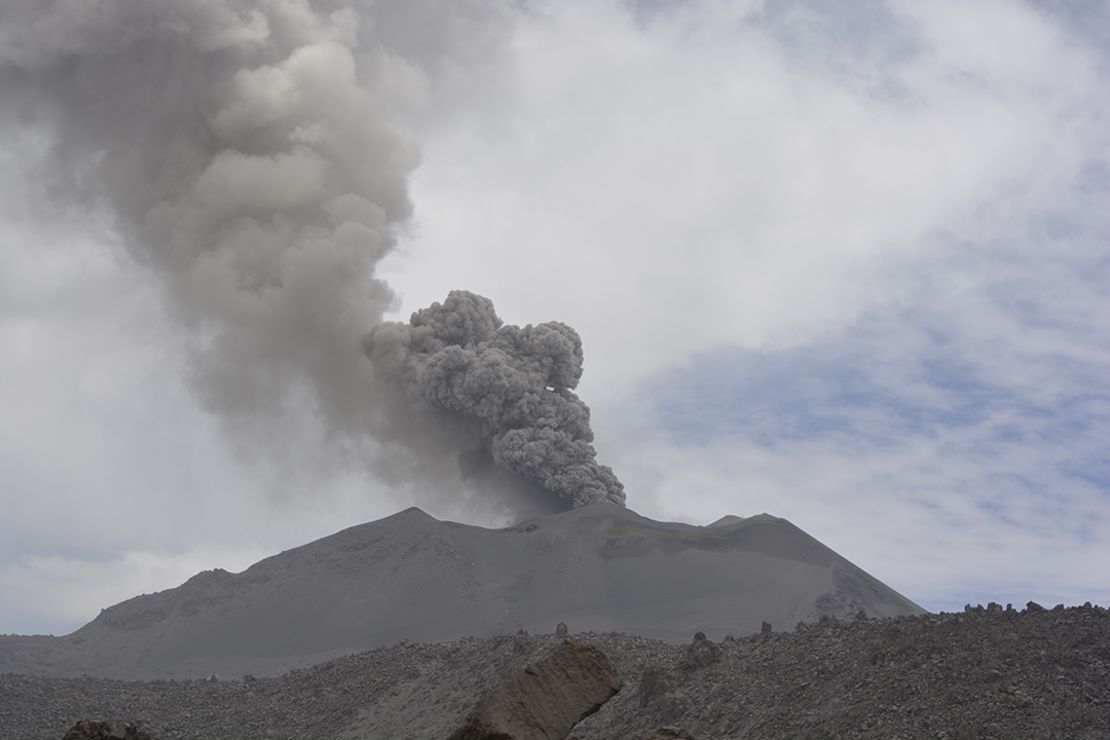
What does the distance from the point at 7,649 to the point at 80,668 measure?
13.2 ft

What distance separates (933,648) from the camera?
85.8 feet

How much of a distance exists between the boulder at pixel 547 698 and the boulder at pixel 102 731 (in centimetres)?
317

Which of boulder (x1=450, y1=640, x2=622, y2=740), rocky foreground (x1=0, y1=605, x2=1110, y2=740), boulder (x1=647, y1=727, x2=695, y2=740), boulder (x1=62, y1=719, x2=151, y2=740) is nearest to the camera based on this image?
boulder (x1=647, y1=727, x2=695, y2=740)

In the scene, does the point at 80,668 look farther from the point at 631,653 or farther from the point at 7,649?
the point at 631,653

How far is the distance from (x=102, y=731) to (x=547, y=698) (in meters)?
4.44

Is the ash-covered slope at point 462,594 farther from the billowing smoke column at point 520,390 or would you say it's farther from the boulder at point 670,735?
the boulder at point 670,735

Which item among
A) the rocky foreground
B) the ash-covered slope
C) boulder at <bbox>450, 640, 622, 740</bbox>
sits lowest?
boulder at <bbox>450, 640, 622, 740</bbox>

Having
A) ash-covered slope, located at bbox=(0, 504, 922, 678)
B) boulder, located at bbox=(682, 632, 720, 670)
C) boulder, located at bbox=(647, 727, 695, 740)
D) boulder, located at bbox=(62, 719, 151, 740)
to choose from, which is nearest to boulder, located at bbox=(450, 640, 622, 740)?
boulder, located at bbox=(647, 727, 695, 740)

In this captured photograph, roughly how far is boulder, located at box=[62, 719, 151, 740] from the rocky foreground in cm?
514

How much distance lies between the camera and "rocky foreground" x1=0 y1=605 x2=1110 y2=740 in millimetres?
23203

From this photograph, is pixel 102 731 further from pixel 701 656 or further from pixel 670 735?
pixel 701 656

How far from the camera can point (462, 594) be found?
61219 mm

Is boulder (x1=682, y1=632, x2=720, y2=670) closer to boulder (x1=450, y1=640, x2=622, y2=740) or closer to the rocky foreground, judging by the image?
the rocky foreground

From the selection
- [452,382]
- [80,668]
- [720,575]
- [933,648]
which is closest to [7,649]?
[80,668]
